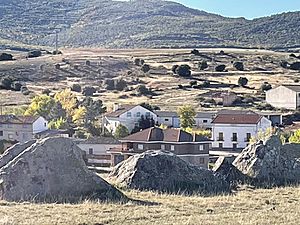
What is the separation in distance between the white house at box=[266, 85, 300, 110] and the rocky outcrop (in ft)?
219

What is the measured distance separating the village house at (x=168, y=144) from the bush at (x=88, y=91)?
44.6 metres

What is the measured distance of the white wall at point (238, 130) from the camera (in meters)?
69.5

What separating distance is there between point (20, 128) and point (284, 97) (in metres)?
37.4

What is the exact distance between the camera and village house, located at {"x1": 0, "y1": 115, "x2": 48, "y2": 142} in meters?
68.8

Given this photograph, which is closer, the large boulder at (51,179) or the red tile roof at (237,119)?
the large boulder at (51,179)

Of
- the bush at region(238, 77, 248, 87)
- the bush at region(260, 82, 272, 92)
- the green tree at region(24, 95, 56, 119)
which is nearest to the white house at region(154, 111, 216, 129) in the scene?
the green tree at region(24, 95, 56, 119)

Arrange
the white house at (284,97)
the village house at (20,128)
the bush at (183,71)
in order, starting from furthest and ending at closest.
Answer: the bush at (183,71) → the white house at (284,97) → the village house at (20,128)

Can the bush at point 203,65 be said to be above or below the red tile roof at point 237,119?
above

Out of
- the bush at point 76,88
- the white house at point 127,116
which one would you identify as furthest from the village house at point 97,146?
the bush at point 76,88

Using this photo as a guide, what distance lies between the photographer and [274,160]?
24891 mm

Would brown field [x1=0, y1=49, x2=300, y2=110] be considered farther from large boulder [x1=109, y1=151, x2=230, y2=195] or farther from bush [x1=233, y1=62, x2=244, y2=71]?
large boulder [x1=109, y1=151, x2=230, y2=195]

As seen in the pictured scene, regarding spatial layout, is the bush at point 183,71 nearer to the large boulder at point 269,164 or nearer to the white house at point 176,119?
the white house at point 176,119

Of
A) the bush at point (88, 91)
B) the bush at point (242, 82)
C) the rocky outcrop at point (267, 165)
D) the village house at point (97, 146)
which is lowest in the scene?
the village house at point (97, 146)

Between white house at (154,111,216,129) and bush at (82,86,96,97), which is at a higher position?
bush at (82,86,96,97)
